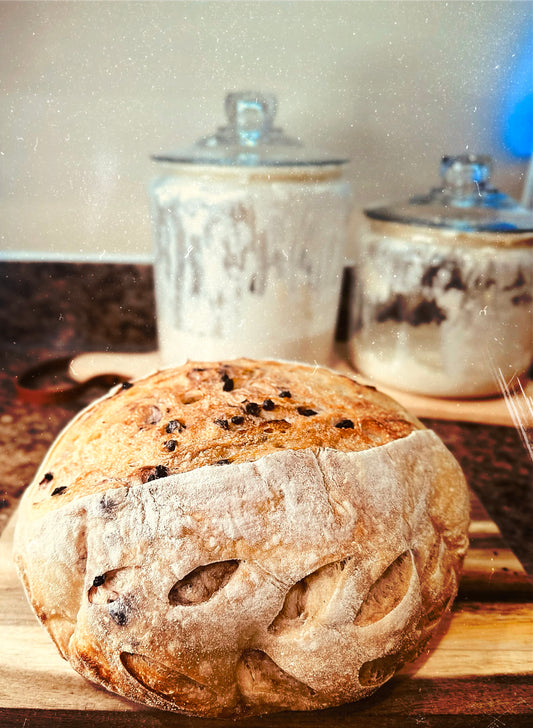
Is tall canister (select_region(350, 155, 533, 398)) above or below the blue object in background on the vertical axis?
below

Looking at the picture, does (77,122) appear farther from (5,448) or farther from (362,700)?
(362,700)

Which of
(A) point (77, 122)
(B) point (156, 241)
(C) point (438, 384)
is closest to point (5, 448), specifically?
(B) point (156, 241)

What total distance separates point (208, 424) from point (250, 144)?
34 cm

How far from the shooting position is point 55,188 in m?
0.55

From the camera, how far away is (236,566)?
519 millimetres

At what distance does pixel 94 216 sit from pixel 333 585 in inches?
17.2

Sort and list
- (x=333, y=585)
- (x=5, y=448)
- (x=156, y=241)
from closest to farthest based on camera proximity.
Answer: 1. (x=333, y=585)
2. (x=156, y=241)
3. (x=5, y=448)

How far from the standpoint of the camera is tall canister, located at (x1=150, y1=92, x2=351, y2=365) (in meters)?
0.69

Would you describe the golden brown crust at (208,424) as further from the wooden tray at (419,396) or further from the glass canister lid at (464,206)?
the glass canister lid at (464,206)

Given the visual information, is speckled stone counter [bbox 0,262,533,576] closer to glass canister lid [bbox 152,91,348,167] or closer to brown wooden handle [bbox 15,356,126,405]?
brown wooden handle [bbox 15,356,126,405]

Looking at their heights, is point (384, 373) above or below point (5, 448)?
above

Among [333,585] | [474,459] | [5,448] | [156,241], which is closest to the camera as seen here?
[333,585]

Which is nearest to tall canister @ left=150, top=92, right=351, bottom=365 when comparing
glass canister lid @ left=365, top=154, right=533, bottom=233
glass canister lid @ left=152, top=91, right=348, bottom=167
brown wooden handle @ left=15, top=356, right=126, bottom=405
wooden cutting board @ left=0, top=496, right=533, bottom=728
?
glass canister lid @ left=152, top=91, right=348, bottom=167

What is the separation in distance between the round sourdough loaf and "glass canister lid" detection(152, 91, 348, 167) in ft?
1.07
